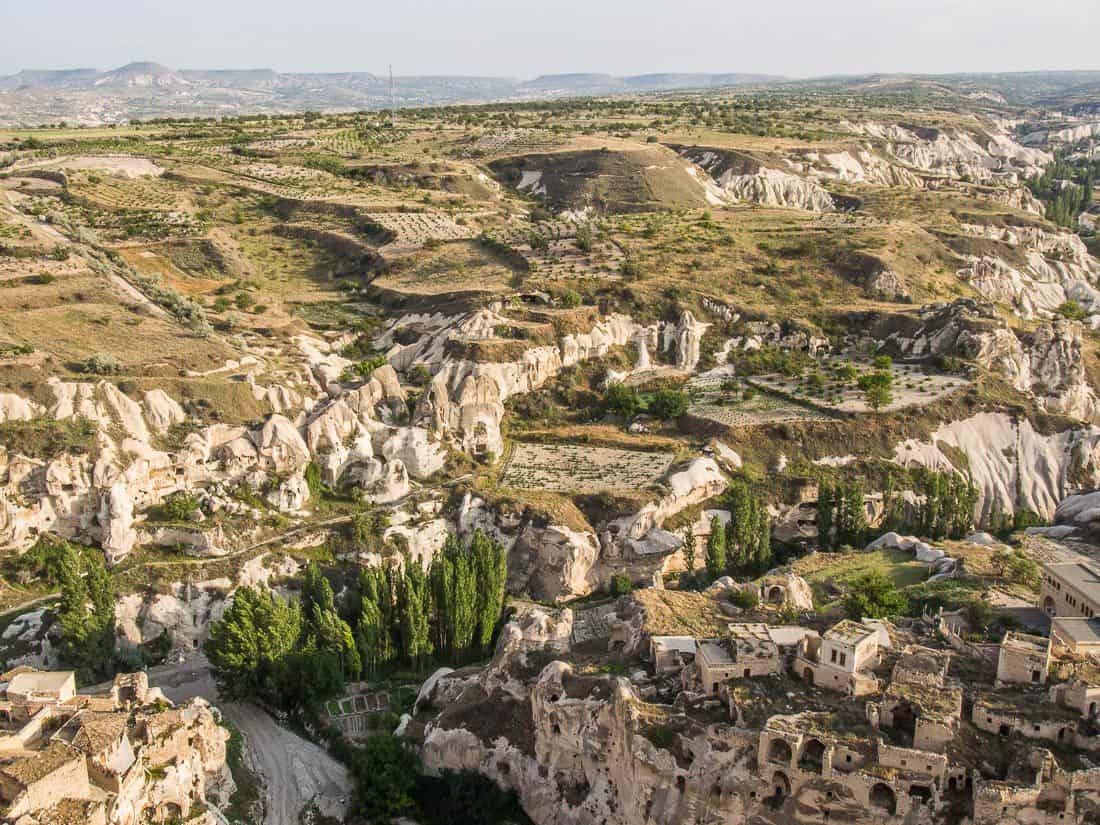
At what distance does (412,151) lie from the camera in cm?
12719

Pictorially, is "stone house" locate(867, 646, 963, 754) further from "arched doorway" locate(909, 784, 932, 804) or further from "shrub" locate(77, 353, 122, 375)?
"shrub" locate(77, 353, 122, 375)

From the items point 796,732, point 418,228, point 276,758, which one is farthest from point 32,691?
point 418,228

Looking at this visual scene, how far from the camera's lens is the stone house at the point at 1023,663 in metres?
32.4

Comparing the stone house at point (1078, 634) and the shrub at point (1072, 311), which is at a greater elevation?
the shrub at point (1072, 311)

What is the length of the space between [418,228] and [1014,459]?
5654 centimetres

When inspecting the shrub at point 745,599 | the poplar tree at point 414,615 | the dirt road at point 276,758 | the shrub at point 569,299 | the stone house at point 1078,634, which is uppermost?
the shrub at point 569,299

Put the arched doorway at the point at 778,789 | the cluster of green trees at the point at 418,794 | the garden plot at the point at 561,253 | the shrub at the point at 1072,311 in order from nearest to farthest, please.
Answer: the arched doorway at the point at 778,789, the cluster of green trees at the point at 418,794, the garden plot at the point at 561,253, the shrub at the point at 1072,311

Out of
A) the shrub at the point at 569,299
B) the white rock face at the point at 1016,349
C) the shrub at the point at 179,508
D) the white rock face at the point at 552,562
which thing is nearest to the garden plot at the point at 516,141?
the shrub at the point at 569,299

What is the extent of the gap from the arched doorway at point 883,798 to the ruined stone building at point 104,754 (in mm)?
22430

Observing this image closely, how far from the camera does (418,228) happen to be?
94062 millimetres

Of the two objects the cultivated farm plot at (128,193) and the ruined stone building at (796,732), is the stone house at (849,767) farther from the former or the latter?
the cultivated farm plot at (128,193)

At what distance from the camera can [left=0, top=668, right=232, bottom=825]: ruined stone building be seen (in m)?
30.1

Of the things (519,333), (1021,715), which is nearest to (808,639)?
(1021,715)

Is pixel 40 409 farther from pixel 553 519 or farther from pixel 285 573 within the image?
pixel 553 519
